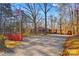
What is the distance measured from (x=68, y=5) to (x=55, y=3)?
0.10 m

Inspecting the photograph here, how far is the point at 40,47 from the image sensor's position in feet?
6.95

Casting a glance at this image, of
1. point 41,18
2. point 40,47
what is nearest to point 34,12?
point 41,18

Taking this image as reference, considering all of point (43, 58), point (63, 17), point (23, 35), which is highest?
point (63, 17)

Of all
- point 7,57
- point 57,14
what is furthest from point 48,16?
point 7,57

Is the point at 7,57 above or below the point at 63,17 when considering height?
below

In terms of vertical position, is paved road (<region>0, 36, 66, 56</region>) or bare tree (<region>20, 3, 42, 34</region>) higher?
bare tree (<region>20, 3, 42, 34</region>)

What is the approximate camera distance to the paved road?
2109 mm

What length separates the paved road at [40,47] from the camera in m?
2.11

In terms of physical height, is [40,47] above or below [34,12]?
below

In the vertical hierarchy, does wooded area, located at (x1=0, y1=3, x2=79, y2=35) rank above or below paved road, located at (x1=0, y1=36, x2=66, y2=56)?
above

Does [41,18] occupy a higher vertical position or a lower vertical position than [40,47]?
A: higher

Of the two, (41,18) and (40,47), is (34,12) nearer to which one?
(41,18)

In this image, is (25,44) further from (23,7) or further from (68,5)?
(68,5)

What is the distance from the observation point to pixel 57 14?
213 cm
